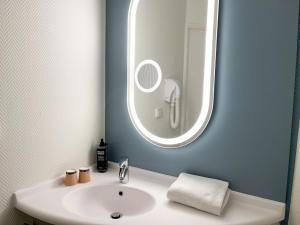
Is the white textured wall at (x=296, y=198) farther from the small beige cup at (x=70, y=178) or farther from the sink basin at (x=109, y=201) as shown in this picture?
the small beige cup at (x=70, y=178)

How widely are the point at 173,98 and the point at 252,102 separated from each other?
402 millimetres

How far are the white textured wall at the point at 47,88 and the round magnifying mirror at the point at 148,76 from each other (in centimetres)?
22

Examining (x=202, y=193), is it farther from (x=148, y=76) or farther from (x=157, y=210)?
(x=148, y=76)

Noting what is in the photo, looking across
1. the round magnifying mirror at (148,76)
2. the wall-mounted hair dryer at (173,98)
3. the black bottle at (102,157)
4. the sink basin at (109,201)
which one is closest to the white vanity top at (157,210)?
the sink basin at (109,201)

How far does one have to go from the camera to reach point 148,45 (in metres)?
1.61

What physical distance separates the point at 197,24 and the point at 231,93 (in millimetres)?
359

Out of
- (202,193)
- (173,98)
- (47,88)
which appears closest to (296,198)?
(202,193)

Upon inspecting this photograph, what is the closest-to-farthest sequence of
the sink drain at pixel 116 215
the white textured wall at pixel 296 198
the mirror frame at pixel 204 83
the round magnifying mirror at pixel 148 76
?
the white textured wall at pixel 296 198 → the mirror frame at pixel 204 83 → the sink drain at pixel 116 215 → the round magnifying mirror at pixel 148 76

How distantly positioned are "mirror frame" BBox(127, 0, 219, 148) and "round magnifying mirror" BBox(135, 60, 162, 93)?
32mm

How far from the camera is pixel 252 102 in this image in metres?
1.32

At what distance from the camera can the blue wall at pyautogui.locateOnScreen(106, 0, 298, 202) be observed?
4.08 ft

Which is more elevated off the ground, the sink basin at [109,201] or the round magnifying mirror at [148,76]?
the round magnifying mirror at [148,76]

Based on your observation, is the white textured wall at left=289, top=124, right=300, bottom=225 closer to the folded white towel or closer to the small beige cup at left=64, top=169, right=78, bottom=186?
the folded white towel

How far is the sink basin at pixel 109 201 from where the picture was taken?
4.80ft
